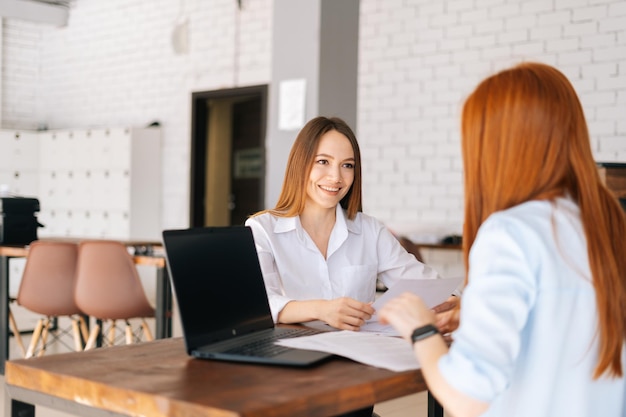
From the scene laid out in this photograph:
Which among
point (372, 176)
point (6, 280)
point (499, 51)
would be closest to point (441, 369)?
point (6, 280)

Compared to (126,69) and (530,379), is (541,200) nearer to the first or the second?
(530,379)

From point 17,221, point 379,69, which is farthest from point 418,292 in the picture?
point 379,69

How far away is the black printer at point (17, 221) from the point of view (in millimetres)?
5414

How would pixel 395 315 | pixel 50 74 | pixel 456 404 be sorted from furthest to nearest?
1. pixel 50 74
2. pixel 395 315
3. pixel 456 404

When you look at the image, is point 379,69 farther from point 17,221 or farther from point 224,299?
point 224,299

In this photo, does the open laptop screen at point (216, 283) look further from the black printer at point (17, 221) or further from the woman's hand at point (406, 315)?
the black printer at point (17, 221)

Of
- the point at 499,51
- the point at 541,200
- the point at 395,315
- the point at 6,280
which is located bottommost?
the point at 6,280

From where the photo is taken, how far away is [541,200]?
1.35m

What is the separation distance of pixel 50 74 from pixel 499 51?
6.43 m

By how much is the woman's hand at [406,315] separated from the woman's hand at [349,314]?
1.96 feet

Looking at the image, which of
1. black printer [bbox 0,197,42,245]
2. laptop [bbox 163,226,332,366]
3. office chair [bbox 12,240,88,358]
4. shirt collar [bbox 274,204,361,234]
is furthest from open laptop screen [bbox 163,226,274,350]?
black printer [bbox 0,197,42,245]

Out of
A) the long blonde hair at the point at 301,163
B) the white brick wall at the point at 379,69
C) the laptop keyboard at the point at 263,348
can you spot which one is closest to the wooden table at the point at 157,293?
the white brick wall at the point at 379,69

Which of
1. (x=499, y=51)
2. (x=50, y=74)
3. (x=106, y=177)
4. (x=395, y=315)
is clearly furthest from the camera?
(x=50, y=74)

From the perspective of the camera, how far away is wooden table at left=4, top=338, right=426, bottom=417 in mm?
1309
